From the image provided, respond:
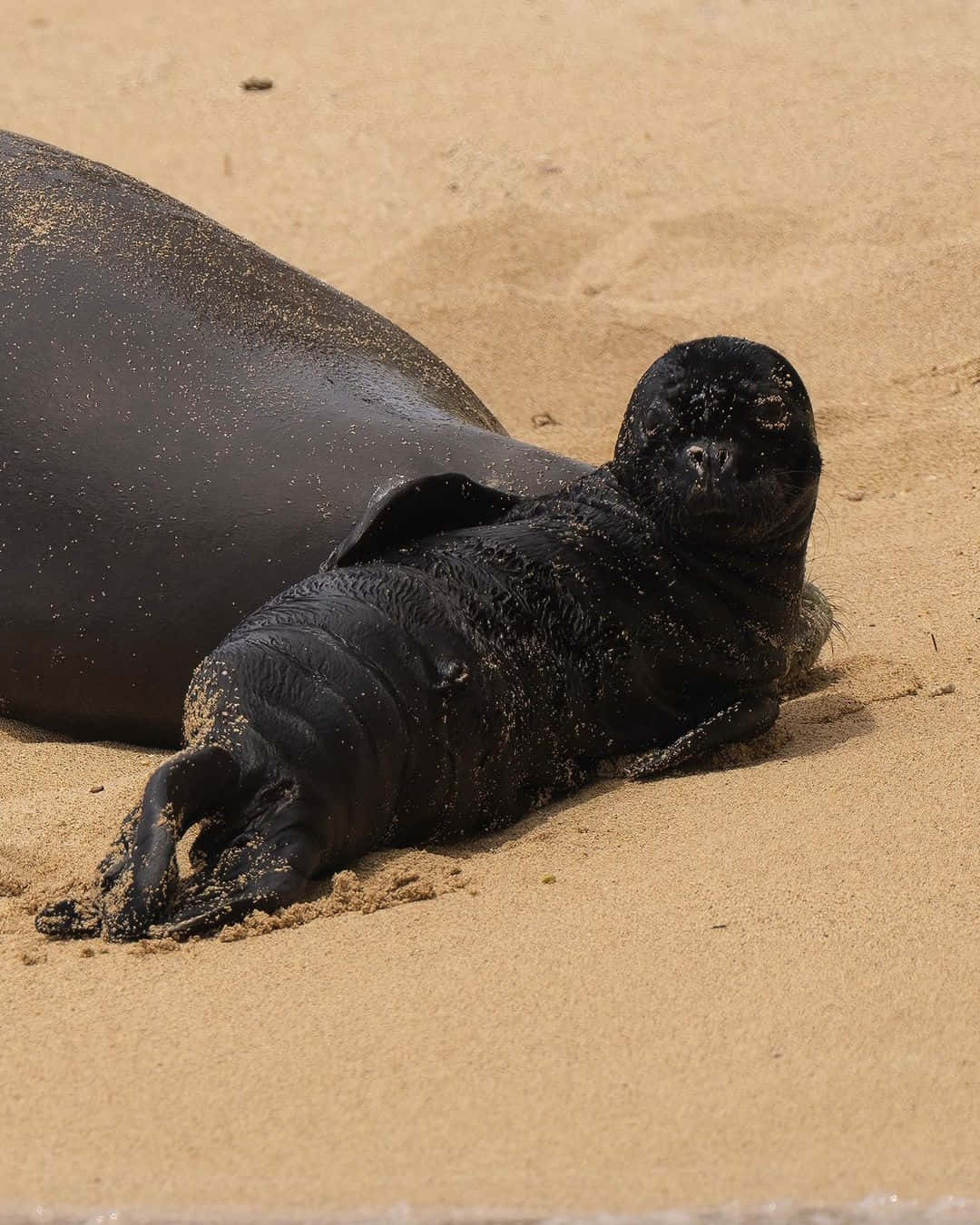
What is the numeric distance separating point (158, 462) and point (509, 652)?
0.96 metres

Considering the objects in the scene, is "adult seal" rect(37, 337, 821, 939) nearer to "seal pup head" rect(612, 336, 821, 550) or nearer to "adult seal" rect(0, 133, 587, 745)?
"seal pup head" rect(612, 336, 821, 550)

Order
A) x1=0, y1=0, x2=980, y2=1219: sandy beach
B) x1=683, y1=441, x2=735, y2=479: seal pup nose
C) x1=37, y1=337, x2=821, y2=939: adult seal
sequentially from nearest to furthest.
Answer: x1=0, y1=0, x2=980, y2=1219: sandy beach → x1=37, y1=337, x2=821, y2=939: adult seal → x1=683, y1=441, x2=735, y2=479: seal pup nose

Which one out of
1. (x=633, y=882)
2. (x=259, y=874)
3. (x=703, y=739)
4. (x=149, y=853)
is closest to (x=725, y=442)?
(x=703, y=739)

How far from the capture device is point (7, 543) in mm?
4090

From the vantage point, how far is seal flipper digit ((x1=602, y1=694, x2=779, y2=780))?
358 centimetres

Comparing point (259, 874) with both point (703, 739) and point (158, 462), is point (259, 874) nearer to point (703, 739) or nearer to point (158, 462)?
point (703, 739)

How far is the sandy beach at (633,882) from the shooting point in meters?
2.36

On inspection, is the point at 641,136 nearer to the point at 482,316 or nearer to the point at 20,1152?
the point at 482,316

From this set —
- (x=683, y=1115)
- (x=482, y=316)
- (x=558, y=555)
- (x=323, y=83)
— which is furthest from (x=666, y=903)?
(x=323, y=83)

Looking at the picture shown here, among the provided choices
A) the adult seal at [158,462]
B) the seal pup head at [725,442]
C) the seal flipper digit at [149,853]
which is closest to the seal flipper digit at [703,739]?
the seal pup head at [725,442]

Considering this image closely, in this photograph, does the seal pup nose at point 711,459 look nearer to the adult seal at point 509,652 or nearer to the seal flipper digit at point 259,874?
the adult seal at point 509,652

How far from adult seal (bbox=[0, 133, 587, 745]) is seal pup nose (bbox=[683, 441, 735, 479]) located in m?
0.46

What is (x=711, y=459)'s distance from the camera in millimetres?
3512

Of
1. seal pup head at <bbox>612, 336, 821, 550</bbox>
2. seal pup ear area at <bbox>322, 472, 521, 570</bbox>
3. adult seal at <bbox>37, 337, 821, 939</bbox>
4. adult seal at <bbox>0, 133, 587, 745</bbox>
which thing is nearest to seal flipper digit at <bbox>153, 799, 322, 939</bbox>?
adult seal at <bbox>37, 337, 821, 939</bbox>
